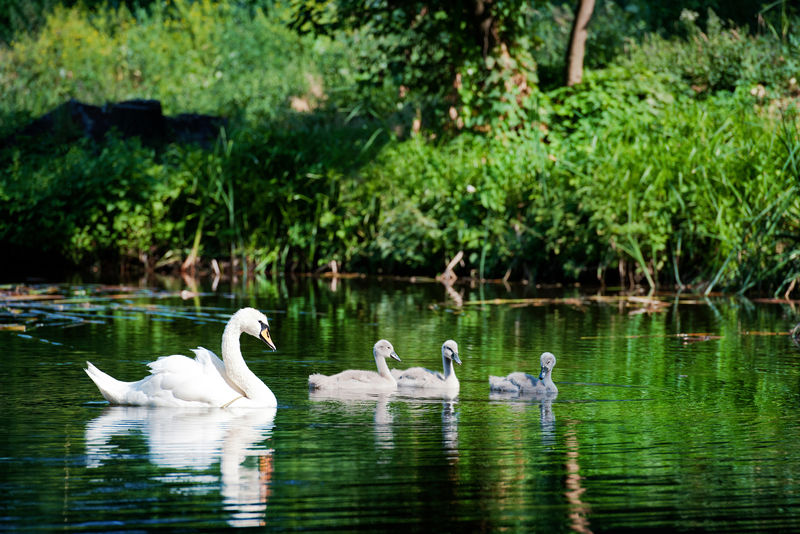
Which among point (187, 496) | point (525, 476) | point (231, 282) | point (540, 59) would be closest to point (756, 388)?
point (525, 476)

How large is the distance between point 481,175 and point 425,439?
11.9 m

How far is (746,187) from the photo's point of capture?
15.6 m

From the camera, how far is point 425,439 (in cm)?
701

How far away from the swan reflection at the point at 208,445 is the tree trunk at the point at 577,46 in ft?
47.8

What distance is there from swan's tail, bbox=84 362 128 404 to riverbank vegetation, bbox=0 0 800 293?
27.5 feet

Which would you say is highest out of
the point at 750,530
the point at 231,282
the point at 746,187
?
the point at 746,187

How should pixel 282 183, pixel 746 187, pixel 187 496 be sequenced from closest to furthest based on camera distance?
pixel 187 496 → pixel 746 187 → pixel 282 183

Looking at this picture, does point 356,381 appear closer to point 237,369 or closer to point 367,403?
point 367,403

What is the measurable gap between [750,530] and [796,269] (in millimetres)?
10061

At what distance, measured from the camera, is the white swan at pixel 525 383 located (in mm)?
8484

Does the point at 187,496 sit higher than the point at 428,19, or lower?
lower

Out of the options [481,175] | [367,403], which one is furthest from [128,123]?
[367,403]

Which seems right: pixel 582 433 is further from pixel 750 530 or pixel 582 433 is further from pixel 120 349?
pixel 120 349

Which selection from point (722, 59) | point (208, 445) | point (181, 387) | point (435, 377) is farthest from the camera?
point (722, 59)
